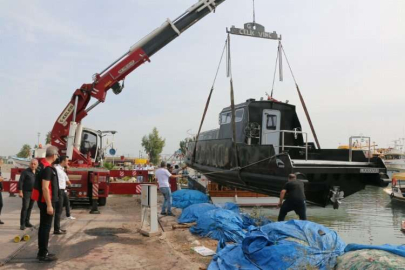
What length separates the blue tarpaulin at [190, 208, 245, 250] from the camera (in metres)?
7.32

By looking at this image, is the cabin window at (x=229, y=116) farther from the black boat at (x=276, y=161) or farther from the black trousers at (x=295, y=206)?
the black trousers at (x=295, y=206)

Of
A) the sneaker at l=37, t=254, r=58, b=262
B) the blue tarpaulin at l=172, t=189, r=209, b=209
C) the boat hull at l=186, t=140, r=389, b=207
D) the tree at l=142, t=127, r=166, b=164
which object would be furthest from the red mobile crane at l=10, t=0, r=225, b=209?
the tree at l=142, t=127, r=166, b=164

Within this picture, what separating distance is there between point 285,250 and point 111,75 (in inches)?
369

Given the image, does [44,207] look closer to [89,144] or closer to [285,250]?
[285,250]

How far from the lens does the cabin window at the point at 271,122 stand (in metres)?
10.8

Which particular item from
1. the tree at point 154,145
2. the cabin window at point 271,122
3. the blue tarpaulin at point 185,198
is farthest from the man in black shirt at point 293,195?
the tree at point 154,145

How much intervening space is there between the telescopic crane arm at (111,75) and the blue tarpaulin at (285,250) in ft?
27.7

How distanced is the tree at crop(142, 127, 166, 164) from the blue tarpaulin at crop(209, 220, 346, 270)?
52.5m

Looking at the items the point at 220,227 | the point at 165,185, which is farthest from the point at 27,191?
the point at 220,227

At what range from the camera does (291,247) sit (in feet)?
15.9

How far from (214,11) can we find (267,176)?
6610 millimetres

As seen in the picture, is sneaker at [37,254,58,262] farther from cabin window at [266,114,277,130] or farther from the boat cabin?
cabin window at [266,114,277,130]

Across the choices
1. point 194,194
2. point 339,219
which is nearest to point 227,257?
point 194,194

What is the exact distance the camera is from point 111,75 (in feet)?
40.1
